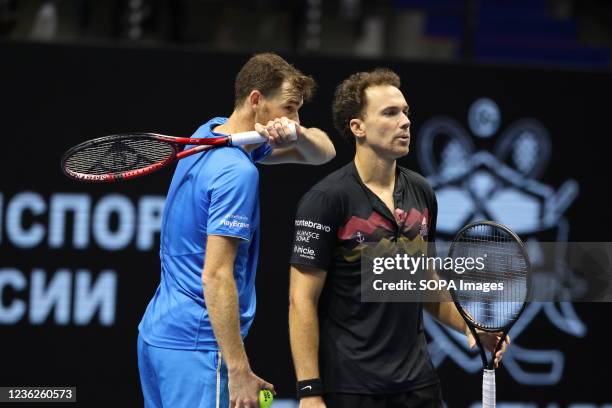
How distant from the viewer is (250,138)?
3.81m

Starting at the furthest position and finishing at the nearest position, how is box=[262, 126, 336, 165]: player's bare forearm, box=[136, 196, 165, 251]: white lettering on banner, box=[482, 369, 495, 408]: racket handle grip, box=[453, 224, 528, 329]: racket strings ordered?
box=[136, 196, 165, 251]: white lettering on banner, box=[262, 126, 336, 165]: player's bare forearm, box=[453, 224, 528, 329]: racket strings, box=[482, 369, 495, 408]: racket handle grip

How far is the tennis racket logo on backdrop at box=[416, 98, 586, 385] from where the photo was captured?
233 inches

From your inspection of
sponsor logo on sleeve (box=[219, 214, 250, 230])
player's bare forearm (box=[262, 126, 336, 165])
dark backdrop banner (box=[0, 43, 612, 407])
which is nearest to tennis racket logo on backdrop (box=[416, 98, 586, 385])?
dark backdrop banner (box=[0, 43, 612, 407])

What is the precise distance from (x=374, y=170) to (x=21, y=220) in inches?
94.7

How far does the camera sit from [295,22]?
27.6 feet

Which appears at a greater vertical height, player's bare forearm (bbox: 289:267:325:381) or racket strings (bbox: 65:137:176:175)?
racket strings (bbox: 65:137:176:175)

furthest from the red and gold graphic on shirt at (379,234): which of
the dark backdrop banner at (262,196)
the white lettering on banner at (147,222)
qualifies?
the white lettering on banner at (147,222)

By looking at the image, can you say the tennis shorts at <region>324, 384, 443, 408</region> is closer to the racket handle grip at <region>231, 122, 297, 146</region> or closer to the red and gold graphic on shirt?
the red and gold graphic on shirt

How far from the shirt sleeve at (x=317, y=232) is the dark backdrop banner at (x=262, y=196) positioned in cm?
204

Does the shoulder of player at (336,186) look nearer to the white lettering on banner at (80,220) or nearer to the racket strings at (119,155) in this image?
the racket strings at (119,155)

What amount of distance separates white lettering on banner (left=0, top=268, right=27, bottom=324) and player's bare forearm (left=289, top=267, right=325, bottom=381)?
2.32 m

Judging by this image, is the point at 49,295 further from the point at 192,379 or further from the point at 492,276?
the point at 492,276

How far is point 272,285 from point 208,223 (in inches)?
85.7

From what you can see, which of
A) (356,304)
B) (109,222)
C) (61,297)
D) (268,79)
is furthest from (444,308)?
(61,297)
